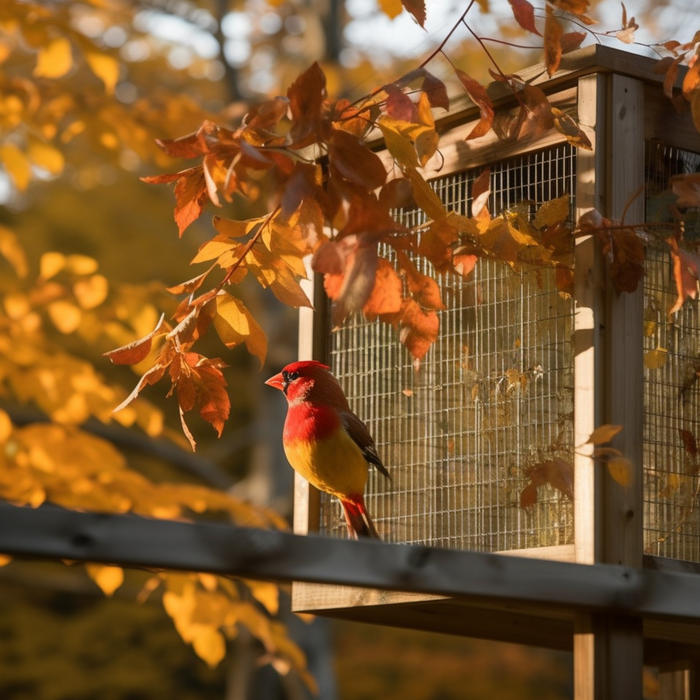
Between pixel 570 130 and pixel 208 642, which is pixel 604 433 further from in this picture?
pixel 208 642

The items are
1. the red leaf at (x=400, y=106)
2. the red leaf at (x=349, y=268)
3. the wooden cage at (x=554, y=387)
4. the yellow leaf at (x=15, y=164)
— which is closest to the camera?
the red leaf at (x=349, y=268)

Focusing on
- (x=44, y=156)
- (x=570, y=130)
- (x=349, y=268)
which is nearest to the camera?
(x=349, y=268)

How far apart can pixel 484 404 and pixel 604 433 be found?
383mm

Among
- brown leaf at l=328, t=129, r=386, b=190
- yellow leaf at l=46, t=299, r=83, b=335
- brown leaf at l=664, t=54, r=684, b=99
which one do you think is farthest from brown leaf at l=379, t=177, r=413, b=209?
yellow leaf at l=46, t=299, r=83, b=335

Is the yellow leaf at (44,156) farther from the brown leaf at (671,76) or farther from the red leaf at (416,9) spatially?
the brown leaf at (671,76)

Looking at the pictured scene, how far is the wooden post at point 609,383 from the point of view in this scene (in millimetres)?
1956

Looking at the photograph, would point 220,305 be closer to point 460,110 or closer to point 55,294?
point 460,110

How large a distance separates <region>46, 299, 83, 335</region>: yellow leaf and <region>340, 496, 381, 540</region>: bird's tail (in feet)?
5.95

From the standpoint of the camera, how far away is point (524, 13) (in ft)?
6.44

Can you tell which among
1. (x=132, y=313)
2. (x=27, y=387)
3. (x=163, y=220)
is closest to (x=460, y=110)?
(x=132, y=313)

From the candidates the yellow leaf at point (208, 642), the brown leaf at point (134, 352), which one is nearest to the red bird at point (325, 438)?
the brown leaf at point (134, 352)

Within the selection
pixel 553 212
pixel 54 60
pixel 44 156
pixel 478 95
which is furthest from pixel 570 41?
pixel 44 156

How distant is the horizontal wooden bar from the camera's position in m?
1.43

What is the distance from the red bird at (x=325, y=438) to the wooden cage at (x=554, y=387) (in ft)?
0.79
